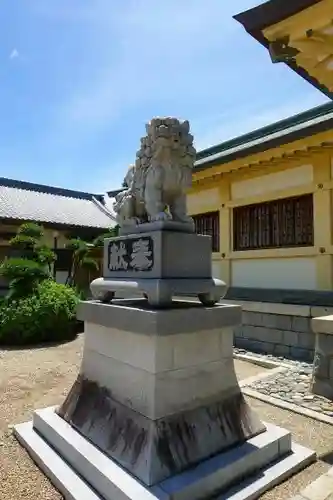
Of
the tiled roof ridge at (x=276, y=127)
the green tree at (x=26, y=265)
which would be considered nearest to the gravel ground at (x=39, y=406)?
the green tree at (x=26, y=265)

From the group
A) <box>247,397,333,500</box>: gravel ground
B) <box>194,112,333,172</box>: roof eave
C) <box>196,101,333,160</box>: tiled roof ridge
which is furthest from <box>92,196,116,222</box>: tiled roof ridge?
<box>247,397,333,500</box>: gravel ground

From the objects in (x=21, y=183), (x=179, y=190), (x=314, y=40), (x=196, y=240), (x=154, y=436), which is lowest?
(x=154, y=436)

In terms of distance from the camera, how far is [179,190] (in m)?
3.51

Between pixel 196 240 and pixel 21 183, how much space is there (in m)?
20.7

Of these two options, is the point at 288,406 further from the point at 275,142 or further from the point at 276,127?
the point at 276,127

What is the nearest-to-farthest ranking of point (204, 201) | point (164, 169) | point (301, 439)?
point (164, 169)
point (301, 439)
point (204, 201)

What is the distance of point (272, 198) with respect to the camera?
8055 millimetres

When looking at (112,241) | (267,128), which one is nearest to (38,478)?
(112,241)

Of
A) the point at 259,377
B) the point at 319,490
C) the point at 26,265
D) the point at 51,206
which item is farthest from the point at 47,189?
the point at 319,490

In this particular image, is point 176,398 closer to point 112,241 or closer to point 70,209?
point 112,241

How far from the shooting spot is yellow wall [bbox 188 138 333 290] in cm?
712

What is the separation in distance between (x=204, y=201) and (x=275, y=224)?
97.4 inches

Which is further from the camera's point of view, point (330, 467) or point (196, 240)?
point (196, 240)

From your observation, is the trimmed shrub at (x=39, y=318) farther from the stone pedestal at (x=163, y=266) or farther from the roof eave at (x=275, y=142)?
the stone pedestal at (x=163, y=266)
